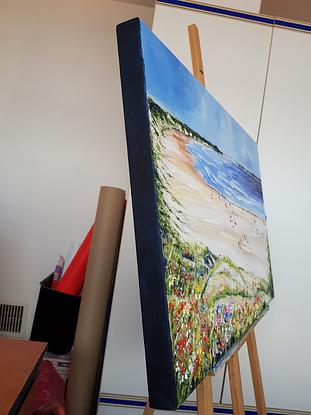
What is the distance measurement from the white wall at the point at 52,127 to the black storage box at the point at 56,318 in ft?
2.98

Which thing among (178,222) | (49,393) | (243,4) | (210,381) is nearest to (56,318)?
(49,393)

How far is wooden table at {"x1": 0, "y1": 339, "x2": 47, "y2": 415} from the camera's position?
614 millimetres

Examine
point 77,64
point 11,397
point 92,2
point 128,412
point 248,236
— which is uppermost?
point 92,2

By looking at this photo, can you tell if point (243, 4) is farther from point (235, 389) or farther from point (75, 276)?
point (235, 389)

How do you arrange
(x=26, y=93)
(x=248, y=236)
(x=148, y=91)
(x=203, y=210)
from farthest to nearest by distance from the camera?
(x=26, y=93) < (x=248, y=236) < (x=203, y=210) < (x=148, y=91)

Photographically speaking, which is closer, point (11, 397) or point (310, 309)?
point (11, 397)

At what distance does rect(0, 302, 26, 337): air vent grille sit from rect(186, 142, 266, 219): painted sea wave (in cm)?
171

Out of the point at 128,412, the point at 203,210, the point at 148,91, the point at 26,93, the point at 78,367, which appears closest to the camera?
the point at 148,91

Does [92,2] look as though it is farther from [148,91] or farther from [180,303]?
[180,303]

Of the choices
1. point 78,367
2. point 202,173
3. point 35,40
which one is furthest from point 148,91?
point 35,40

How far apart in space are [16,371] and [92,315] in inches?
25.0

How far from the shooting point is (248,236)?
1.09m

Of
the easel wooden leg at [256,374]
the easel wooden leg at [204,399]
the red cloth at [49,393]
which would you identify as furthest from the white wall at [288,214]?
the easel wooden leg at [204,399]

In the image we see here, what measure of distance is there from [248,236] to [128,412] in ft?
3.71
